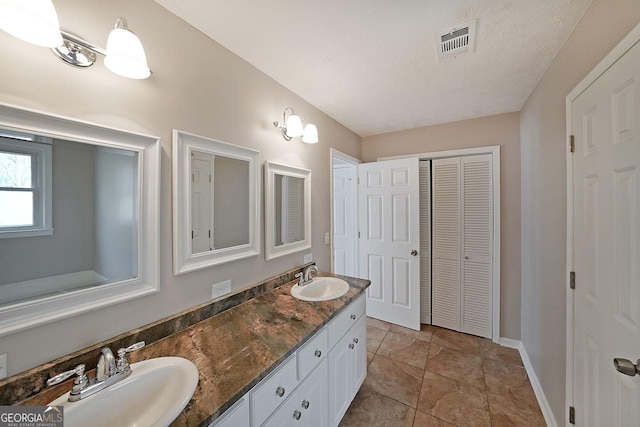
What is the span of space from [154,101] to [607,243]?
205cm

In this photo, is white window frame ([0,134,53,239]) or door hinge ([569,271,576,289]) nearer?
white window frame ([0,134,53,239])

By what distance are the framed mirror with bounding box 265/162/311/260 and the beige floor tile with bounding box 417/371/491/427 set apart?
1.46 meters

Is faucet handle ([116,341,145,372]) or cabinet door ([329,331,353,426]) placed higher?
faucet handle ([116,341,145,372])

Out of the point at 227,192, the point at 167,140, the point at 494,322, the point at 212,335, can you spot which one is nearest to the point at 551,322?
the point at 494,322

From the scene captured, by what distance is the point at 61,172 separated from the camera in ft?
2.72

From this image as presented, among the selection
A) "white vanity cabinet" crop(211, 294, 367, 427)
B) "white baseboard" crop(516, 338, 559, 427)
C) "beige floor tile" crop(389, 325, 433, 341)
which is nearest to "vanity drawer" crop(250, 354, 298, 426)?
"white vanity cabinet" crop(211, 294, 367, 427)

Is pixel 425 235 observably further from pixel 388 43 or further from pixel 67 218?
pixel 67 218

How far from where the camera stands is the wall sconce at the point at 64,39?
0.65 m

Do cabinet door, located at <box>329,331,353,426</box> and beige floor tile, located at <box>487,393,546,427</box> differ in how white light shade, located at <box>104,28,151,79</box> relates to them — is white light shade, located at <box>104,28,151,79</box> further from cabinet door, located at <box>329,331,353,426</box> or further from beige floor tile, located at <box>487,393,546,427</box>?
beige floor tile, located at <box>487,393,546,427</box>

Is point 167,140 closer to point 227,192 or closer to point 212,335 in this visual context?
point 227,192

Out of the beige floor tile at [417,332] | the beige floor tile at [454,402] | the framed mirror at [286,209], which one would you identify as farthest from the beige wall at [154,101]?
the beige floor tile at [417,332]

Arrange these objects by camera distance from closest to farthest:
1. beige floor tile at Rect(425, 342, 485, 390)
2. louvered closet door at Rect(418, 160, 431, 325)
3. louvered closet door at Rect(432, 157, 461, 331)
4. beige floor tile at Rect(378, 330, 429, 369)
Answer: beige floor tile at Rect(425, 342, 485, 390) < beige floor tile at Rect(378, 330, 429, 369) < louvered closet door at Rect(432, 157, 461, 331) < louvered closet door at Rect(418, 160, 431, 325)

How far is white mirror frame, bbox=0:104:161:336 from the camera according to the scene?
0.73 m

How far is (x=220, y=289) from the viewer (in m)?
1.34
